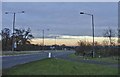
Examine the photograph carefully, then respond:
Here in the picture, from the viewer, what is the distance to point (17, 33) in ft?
461

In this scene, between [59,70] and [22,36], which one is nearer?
[59,70]

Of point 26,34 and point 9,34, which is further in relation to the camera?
point 26,34

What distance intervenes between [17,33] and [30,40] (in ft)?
40.7

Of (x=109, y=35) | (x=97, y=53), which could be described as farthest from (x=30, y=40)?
(x=97, y=53)

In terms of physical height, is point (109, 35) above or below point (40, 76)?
above

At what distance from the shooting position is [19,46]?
138 meters

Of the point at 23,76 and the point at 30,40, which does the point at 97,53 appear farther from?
the point at 30,40

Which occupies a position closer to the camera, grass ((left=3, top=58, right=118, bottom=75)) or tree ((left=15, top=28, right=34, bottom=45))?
grass ((left=3, top=58, right=118, bottom=75))

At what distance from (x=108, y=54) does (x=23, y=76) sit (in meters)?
44.9

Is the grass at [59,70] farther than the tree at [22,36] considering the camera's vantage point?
No

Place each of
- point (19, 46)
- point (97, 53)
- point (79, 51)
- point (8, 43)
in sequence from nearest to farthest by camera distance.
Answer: point (97, 53), point (79, 51), point (8, 43), point (19, 46)

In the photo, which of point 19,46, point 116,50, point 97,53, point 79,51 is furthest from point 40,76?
point 19,46

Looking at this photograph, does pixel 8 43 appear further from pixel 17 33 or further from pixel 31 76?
pixel 31 76

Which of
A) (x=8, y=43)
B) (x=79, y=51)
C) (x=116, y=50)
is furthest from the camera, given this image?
(x=8, y=43)
